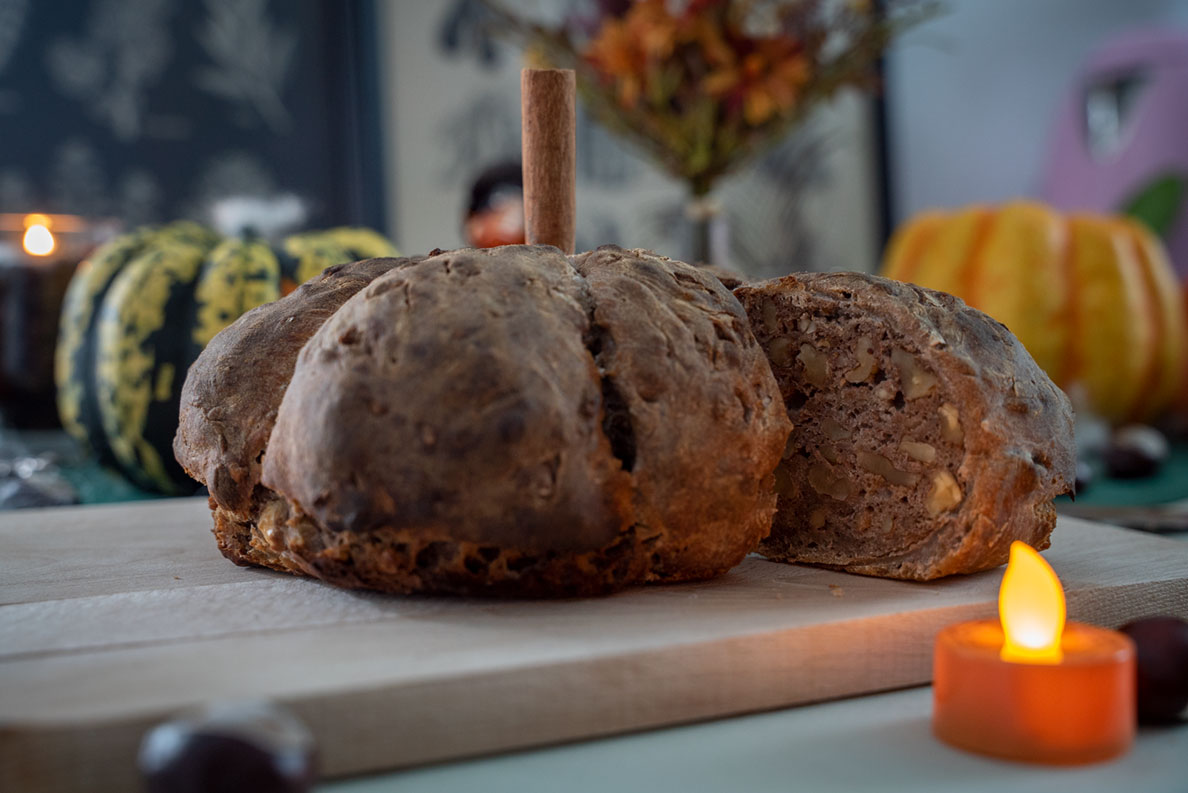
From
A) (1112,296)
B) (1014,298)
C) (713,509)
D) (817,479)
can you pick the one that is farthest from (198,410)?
(1112,296)

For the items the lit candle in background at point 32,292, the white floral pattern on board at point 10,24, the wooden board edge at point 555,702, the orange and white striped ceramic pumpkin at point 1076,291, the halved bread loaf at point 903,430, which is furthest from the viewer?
the white floral pattern on board at point 10,24

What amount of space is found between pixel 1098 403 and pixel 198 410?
253 centimetres

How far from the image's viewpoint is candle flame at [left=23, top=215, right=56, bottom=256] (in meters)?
2.64

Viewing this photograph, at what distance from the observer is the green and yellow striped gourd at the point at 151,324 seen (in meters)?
2.17

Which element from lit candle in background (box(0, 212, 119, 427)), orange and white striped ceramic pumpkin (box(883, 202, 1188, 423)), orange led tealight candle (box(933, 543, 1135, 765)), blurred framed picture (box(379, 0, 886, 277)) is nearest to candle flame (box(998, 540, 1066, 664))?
orange led tealight candle (box(933, 543, 1135, 765))

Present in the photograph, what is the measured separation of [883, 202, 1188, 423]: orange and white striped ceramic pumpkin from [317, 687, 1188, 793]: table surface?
85.4 inches

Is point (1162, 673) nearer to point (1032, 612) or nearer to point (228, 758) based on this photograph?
point (1032, 612)

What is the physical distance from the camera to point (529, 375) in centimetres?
99

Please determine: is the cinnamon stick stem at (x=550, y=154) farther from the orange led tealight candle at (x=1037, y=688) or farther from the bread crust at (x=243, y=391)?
the orange led tealight candle at (x=1037, y=688)

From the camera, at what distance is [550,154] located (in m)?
1.40

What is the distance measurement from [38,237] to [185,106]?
920mm

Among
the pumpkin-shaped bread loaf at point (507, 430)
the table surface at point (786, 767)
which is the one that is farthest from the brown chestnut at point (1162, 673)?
the pumpkin-shaped bread loaf at point (507, 430)

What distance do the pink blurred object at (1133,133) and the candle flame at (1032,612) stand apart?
10.1 feet

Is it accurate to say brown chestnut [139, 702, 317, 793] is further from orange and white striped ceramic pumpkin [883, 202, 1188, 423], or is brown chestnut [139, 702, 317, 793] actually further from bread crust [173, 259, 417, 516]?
orange and white striped ceramic pumpkin [883, 202, 1188, 423]
